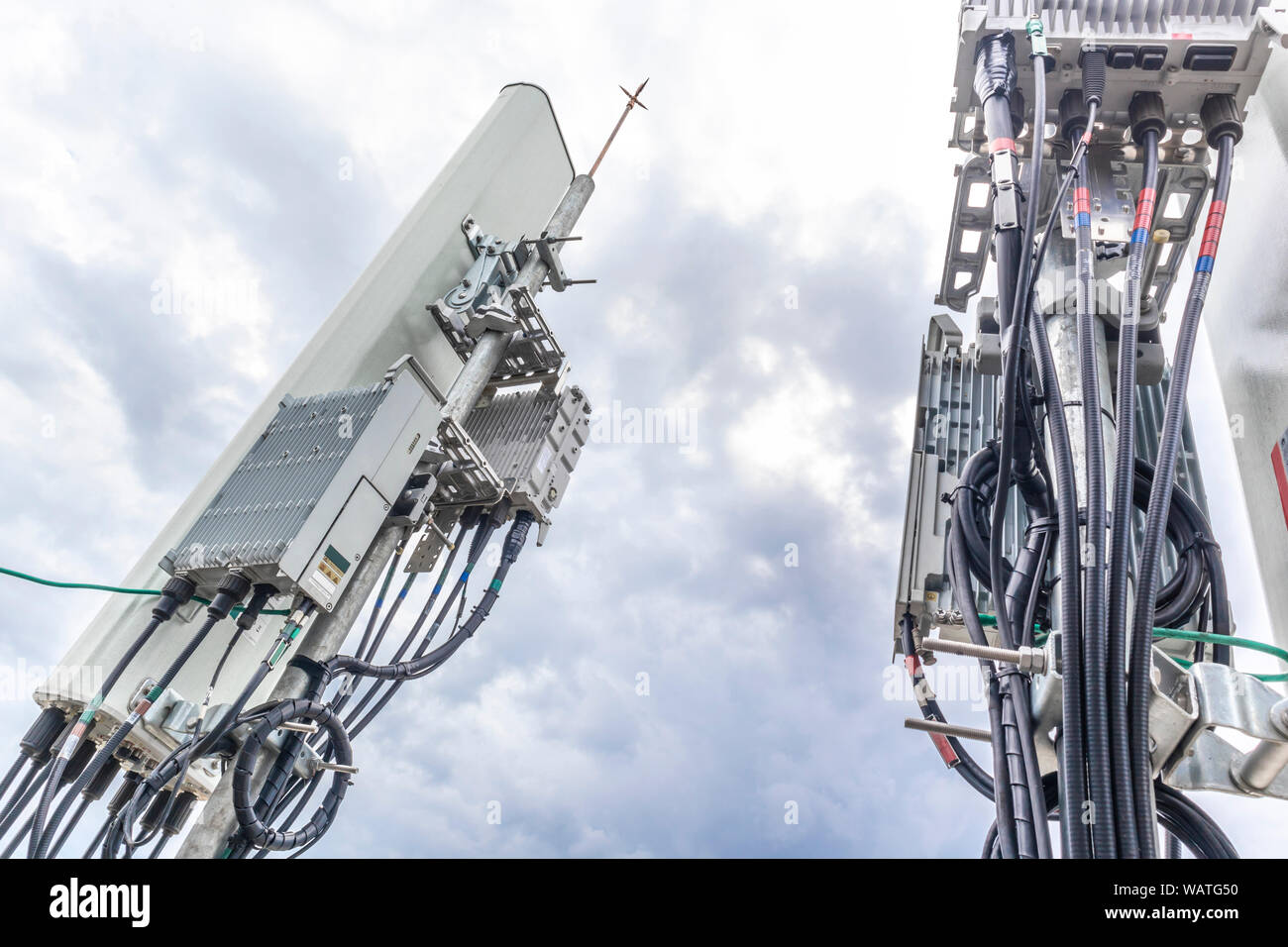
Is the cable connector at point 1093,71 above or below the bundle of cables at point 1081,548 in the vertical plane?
above

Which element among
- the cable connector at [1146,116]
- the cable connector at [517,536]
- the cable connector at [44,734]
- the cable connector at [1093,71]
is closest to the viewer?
the cable connector at [1093,71]

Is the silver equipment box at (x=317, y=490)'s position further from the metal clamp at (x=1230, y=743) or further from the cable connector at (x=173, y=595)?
the metal clamp at (x=1230, y=743)

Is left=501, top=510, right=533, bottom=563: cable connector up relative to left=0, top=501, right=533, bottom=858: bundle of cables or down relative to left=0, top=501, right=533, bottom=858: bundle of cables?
up

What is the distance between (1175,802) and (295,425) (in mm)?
4445

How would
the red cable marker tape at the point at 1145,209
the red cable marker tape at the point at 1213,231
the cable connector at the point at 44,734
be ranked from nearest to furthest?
the red cable marker tape at the point at 1213,231, the red cable marker tape at the point at 1145,209, the cable connector at the point at 44,734

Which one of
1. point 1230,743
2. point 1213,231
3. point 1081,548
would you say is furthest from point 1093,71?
point 1230,743

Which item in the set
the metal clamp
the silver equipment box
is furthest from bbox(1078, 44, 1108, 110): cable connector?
the silver equipment box

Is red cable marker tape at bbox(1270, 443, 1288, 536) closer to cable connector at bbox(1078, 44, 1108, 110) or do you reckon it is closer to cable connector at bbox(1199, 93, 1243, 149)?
cable connector at bbox(1199, 93, 1243, 149)

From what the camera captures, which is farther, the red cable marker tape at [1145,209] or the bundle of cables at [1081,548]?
the red cable marker tape at [1145,209]

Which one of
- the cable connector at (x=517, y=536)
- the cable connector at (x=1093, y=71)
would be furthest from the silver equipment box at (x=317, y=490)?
the cable connector at (x=1093, y=71)

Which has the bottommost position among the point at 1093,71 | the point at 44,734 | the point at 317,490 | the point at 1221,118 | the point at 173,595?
the point at 44,734

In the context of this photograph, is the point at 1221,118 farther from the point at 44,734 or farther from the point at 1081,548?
the point at 44,734
